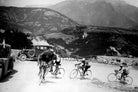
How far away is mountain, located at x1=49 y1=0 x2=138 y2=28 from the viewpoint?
4.70 m

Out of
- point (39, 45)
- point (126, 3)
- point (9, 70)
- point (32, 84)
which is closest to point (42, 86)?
point (32, 84)

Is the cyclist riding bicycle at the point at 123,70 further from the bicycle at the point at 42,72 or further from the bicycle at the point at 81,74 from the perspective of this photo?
the bicycle at the point at 42,72

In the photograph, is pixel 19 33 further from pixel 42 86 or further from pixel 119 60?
pixel 119 60

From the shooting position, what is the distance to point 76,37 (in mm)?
4738

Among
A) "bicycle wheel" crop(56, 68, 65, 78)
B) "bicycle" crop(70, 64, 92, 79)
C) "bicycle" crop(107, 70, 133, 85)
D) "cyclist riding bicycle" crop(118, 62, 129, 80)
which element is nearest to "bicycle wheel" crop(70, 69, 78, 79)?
"bicycle" crop(70, 64, 92, 79)

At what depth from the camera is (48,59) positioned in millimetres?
4820

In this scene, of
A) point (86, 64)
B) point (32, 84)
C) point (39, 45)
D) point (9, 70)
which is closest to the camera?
point (32, 84)

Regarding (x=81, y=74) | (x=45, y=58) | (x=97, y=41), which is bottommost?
(x=81, y=74)

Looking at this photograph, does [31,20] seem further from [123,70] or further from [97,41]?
[123,70]

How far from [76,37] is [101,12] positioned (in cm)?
53

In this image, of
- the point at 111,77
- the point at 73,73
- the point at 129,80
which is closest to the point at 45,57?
the point at 73,73

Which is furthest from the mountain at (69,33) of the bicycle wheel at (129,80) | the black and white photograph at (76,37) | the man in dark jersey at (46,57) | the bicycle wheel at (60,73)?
the bicycle wheel at (60,73)

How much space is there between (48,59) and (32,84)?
677 mm

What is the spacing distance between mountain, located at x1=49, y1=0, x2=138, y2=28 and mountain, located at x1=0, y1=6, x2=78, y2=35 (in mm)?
206
